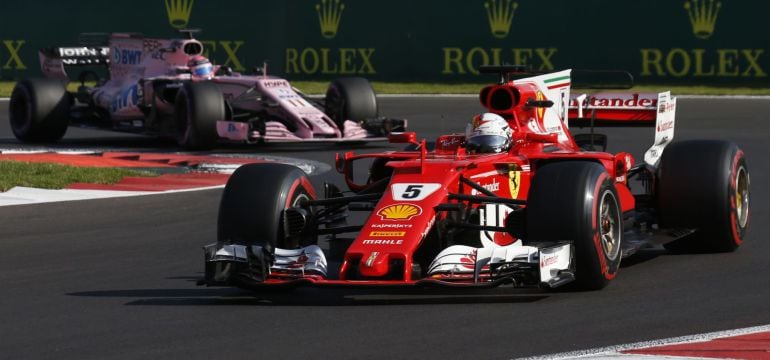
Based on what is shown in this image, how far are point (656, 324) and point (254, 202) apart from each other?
2.58 metres

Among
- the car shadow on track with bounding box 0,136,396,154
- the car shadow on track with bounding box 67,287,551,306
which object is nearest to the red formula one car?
the car shadow on track with bounding box 67,287,551,306

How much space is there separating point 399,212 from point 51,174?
25.9 ft

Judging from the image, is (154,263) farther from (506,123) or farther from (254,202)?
(506,123)

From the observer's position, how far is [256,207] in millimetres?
8969

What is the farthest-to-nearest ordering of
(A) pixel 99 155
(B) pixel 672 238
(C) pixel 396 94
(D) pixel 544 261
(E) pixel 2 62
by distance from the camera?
(E) pixel 2 62 < (C) pixel 396 94 < (A) pixel 99 155 < (B) pixel 672 238 < (D) pixel 544 261

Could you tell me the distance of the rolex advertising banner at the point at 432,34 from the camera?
29.0 m

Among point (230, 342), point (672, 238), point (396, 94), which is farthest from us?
point (396, 94)

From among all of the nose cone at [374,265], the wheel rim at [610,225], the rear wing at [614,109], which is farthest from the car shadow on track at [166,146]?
the nose cone at [374,265]

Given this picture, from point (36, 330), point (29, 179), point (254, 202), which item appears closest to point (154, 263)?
point (254, 202)

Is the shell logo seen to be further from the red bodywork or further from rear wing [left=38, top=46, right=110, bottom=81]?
rear wing [left=38, top=46, right=110, bottom=81]

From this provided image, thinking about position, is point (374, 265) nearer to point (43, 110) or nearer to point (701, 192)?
point (701, 192)

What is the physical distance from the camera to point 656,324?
764 cm

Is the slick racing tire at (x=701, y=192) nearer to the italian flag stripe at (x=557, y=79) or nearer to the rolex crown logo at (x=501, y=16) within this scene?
the italian flag stripe at (x=557, y=79)

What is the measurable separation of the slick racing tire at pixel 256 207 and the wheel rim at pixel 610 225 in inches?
72.3
